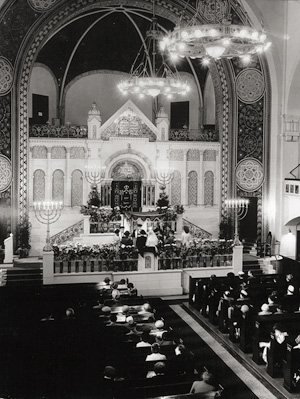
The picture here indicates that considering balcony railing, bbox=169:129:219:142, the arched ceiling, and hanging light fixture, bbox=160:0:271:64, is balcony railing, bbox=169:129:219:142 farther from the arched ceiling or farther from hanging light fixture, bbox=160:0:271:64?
hanging light fixture, bbox=160:0:271:64

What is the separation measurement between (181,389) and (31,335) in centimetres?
409

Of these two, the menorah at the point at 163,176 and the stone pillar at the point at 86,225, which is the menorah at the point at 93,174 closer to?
the stone pillar at the point at 86,225

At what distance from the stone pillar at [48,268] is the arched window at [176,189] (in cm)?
879

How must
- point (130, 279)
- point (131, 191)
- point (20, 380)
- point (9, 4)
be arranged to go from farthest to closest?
1. point (131, 191)
2. point (9, 4)
3. point (130, 279)
4. point (20, 380)

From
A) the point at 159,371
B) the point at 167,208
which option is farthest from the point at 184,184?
the point at 159,371

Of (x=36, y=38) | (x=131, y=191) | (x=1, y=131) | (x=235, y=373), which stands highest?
(x=36, y=38)

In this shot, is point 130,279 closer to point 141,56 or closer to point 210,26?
point 210,26

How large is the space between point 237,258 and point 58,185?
9.18 metres

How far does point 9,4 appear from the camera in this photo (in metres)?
21.3

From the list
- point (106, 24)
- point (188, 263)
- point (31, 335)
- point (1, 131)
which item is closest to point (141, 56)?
point (106, 24)

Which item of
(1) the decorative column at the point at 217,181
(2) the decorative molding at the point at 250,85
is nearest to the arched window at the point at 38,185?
(1) the decorative column at the point at 217,181

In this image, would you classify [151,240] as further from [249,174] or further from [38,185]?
[249,174]

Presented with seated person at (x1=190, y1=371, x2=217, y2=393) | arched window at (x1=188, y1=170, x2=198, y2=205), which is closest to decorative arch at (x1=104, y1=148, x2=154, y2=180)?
arched window at (x1=188, y1=170, x2=198, y2=205)

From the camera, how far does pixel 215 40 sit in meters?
12.6
